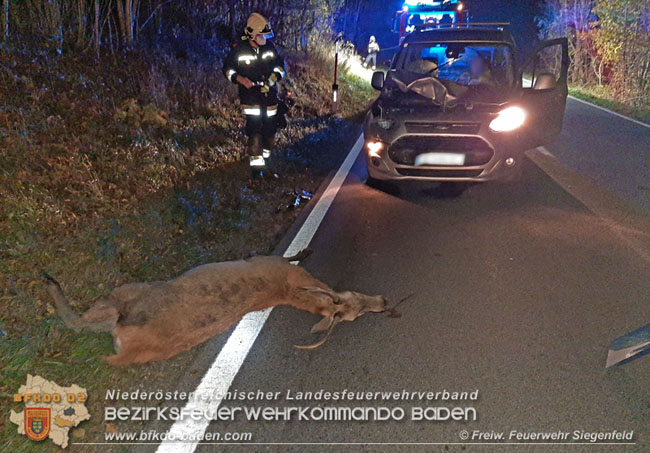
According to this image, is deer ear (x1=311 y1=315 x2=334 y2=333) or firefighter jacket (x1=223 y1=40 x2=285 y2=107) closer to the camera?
deer ear (x1=311 y1=315 x2=334 y2=333)

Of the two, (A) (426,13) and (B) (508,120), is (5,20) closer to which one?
(B) (508,120)

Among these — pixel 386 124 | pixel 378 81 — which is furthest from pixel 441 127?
pixel 378 81

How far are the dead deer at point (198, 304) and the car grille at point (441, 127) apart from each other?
3068mm

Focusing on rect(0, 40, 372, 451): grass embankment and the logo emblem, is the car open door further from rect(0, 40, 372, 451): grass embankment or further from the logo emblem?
the logo emblem

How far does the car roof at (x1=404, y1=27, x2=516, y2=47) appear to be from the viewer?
7457 millimetres

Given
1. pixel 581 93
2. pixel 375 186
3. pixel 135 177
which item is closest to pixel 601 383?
pixel 375 186

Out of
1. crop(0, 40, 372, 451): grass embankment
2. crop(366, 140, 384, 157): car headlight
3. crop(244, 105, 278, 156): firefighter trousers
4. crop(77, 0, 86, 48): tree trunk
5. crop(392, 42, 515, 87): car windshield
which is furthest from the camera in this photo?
crop(77, 0, 86, 48): tree trunk

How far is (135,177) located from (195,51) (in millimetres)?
6908

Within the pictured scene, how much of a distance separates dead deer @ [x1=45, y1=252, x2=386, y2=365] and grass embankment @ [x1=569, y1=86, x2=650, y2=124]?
1409 centimetres

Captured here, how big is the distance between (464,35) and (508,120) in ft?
6.79

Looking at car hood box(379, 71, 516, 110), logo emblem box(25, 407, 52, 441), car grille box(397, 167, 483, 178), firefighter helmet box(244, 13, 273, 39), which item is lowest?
logo emblem box(25, 407, 52, 441)

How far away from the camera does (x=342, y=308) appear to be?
11.7 feet

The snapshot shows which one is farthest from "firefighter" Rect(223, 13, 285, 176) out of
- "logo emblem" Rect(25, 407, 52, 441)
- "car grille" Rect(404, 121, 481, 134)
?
"logo emblem" Rect(25, 407, 52, 441)

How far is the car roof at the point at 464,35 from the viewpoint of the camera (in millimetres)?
7457
